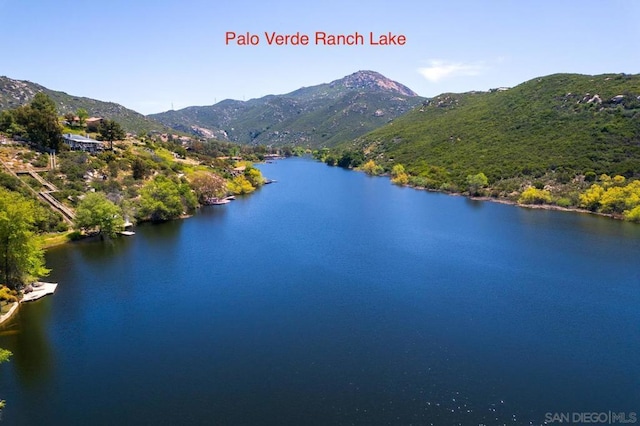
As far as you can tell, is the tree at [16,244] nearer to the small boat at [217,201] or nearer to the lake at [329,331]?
the lake at [329,331]

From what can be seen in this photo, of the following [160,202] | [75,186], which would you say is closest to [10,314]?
[160,202]

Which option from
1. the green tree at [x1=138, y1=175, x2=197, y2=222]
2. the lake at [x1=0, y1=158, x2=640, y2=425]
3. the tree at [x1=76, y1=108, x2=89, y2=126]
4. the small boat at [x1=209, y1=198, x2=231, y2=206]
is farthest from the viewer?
the tree at [x1=76, y1=108, x2=89, y2=126]

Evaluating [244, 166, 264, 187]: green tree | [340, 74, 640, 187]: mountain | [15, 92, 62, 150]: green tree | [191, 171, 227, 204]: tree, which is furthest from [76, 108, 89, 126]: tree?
[340, 74, 640, 187]: mountain

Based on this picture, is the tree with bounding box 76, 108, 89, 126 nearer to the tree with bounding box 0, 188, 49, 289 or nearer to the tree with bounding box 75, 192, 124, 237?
the tree with bounding box 75, 192, 124, 237

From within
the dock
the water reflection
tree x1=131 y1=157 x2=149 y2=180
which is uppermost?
tree x1=131 y1=157 x2=149 y2=180

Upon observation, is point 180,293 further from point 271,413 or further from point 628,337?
point 628,337

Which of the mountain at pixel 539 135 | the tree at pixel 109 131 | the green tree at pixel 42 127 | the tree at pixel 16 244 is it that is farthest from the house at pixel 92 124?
the mountain at pixel 539 135

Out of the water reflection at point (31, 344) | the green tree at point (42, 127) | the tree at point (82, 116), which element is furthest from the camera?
the tree at point (82, 116)
